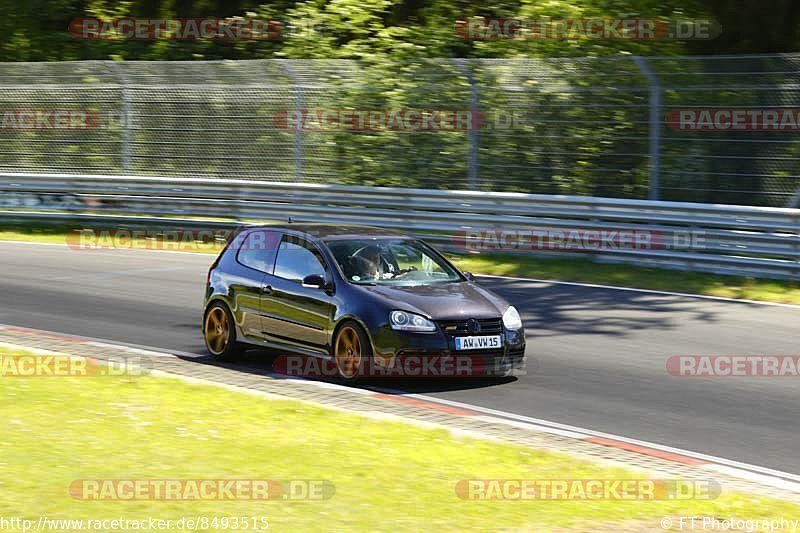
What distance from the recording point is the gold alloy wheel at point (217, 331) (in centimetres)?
1230

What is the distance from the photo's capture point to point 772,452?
28.5 feet

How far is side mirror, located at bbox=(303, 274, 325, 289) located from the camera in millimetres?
11312

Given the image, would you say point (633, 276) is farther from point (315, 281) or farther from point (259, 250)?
point (315, 281)

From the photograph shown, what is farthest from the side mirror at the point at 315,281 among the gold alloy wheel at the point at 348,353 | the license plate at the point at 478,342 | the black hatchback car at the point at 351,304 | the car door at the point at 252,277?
the license plate at the point at 478,342

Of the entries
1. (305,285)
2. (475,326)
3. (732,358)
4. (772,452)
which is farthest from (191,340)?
(772,452)

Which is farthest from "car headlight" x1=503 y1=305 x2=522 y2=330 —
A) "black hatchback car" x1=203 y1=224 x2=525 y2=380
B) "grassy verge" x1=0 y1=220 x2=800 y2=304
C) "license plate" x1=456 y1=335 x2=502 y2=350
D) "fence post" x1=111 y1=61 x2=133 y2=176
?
"fence post" x1=111 y1=61 x2=133 y2=176

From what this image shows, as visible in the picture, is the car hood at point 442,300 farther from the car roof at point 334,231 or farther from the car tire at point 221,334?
the car tire at point 221,334

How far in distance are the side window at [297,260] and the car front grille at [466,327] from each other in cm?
148

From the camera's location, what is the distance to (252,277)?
40.0 feet

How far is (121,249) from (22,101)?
20.1ft

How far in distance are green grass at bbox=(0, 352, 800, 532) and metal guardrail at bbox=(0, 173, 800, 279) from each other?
31.0 ft

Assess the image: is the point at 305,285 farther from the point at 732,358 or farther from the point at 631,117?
the point at 631,117

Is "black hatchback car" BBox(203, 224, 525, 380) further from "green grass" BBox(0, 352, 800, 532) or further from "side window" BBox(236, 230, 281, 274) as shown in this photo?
"green grass" BBox(0, 352, 800, 532)

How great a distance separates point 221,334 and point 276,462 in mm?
4809
